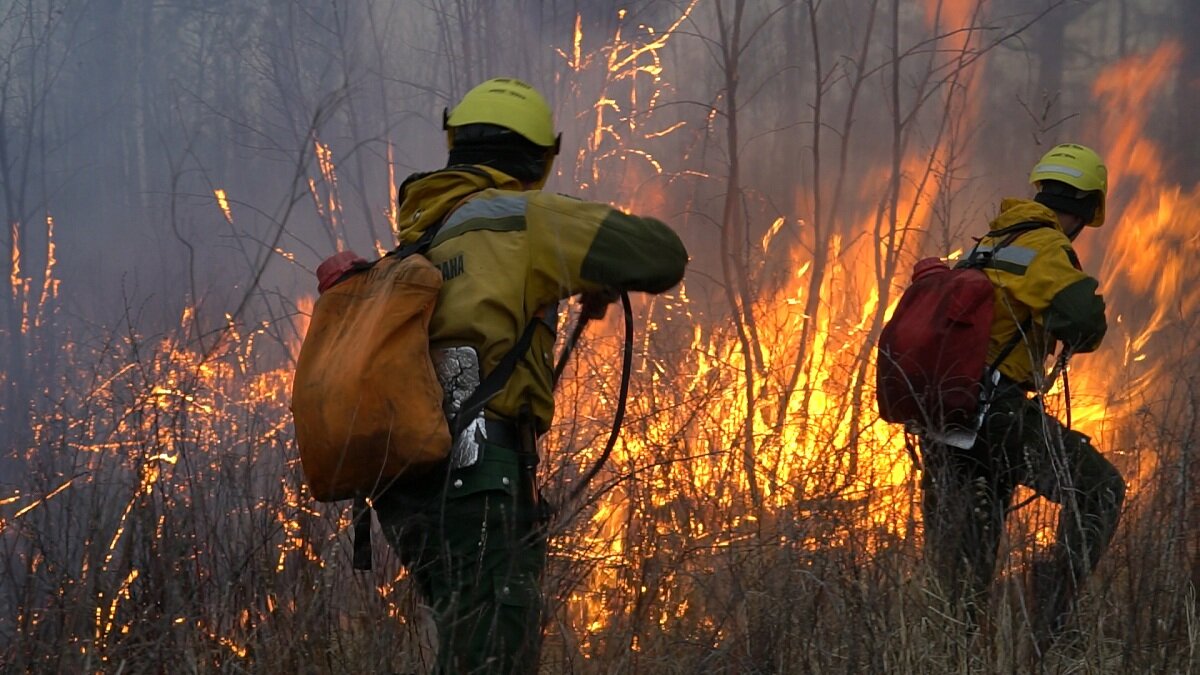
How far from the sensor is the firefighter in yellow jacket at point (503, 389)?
8.44 ft

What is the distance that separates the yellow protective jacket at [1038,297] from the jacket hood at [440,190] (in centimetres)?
167

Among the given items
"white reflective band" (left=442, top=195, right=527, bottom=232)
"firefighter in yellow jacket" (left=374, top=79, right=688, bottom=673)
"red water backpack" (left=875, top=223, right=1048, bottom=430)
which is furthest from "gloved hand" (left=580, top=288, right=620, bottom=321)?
"red water backpack" (left=875, top=223, right=1048, bottom=430)

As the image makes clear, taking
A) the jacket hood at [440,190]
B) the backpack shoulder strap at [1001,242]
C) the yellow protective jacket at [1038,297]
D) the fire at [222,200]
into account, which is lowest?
the jacket hood at [440,190]

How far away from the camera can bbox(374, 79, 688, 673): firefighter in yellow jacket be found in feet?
8.44

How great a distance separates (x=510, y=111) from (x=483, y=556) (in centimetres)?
97

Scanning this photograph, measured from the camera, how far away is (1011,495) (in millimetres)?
3873

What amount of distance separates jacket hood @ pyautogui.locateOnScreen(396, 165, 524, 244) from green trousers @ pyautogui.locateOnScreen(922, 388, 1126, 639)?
1.44 meters

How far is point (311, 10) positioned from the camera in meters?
20.8

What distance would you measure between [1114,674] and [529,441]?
154 cm

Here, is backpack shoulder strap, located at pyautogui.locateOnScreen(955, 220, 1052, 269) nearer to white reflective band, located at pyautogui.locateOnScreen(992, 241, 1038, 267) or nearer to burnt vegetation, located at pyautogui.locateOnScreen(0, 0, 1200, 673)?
white reflective band, located at pyautogui.locateOnScreen(992, 241, 1038, 267)

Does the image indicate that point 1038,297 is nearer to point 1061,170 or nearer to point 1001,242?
point 1001,242

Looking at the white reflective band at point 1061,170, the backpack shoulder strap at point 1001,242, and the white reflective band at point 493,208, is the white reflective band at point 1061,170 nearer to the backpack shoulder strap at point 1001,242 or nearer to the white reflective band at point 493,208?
the backpack shoulder strap at point 1001,242

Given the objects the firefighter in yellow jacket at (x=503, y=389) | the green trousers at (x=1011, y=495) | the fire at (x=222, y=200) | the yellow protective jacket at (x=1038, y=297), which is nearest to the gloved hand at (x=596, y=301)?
the firefighter in yellow jacket at (x=503, y=389)

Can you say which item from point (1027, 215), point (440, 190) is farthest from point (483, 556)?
point (1027, 215)
